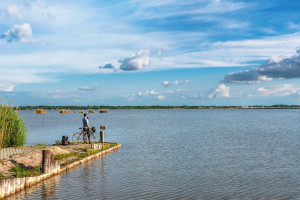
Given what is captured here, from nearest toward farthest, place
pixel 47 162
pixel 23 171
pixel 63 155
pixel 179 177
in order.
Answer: pixel 23 171, pixel 47 162, pixel 179 177, pixel 63 155

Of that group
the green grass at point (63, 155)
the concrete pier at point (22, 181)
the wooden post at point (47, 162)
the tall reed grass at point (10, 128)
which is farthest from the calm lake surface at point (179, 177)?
the tall reed grass at point (10, 128)

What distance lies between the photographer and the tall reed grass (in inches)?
883

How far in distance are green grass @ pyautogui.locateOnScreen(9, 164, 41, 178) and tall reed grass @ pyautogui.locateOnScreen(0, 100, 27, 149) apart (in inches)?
289

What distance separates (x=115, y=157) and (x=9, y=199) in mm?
11219

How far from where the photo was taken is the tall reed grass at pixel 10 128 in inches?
883

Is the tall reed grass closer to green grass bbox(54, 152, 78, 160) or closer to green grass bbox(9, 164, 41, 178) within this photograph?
green grass bbox(54, 152, 78, 160)

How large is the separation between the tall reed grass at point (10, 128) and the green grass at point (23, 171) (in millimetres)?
7340

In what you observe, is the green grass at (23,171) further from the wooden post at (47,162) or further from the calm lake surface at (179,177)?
the calm lake surface at (179,177)

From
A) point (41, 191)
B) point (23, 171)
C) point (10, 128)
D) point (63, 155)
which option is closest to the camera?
point (41, 191)

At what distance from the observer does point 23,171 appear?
50.5ft

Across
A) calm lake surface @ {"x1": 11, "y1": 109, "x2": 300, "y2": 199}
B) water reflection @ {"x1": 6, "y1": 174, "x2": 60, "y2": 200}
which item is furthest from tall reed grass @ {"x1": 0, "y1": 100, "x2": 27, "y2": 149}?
water reflection @ {"x1": 6, "y1": 174, "x2": 60, "y2": 200}

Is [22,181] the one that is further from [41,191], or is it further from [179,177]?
[179,177]

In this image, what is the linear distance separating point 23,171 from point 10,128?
9.32 metres

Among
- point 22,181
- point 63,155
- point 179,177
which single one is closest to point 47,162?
point 22,181
